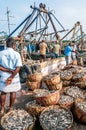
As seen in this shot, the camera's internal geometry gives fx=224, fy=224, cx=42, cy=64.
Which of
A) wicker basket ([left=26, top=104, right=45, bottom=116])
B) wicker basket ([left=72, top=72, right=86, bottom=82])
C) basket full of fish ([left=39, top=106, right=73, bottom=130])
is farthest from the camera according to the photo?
wicker basket ([left=72, top=72, right=86, bottom=82])

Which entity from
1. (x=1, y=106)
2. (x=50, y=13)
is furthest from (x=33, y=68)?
(x=50, y=13)

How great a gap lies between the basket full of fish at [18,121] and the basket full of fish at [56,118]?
0.85 ft

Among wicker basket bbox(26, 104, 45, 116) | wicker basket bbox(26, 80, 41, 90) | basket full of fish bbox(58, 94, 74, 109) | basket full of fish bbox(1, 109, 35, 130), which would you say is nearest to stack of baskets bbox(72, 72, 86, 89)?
basket full of fish bbox(58, 94, 74, 109)

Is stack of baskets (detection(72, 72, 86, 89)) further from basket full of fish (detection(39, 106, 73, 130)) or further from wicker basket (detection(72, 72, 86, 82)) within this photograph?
basket full of fish (detection(39, 106, 73, 130))

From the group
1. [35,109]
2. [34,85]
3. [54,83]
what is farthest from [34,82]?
[35,109]

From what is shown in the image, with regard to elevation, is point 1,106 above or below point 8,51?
below

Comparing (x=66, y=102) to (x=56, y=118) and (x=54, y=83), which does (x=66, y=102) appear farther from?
(x=54, y=83)

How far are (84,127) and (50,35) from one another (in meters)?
21.4

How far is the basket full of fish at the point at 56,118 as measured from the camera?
4.75 meters

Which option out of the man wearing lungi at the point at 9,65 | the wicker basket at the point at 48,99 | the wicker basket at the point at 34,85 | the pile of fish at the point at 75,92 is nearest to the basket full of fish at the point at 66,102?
the wicker basket at the point at 48,99

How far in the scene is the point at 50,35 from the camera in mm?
25844

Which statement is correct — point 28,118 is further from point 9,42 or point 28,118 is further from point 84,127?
point 9,42

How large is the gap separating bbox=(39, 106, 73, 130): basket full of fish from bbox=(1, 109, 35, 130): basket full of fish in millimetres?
259

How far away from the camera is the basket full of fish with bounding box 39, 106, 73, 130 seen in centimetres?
475
